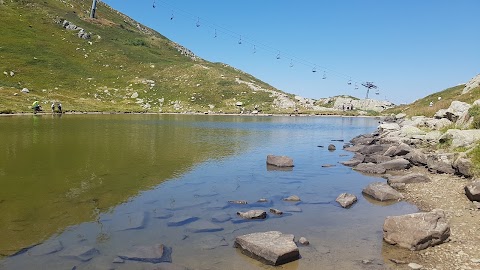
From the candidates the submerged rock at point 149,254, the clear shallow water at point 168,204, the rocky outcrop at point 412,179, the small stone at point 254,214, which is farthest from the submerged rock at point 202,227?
the rocky outcrop at point 412,179

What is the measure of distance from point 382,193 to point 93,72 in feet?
414

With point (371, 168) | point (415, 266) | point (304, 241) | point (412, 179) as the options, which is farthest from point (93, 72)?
point (415, 266)

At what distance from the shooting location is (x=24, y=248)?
12.5 metres

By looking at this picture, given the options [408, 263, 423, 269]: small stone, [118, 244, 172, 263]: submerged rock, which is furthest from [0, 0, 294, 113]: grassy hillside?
[408, 263, 423, 269]: small stone

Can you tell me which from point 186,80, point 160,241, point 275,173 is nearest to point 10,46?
point 186,80

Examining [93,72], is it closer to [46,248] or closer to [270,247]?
[46,248]

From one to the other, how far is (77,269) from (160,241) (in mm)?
3160

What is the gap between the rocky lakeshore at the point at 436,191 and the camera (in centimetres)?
1220

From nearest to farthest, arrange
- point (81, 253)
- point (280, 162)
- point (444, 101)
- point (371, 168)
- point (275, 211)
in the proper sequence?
1. point (81, 253)
2. point (275, 211)
3. point (371, 168)
4. point (280, 162)
5. point (444, 101)

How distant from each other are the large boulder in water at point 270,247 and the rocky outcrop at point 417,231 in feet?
12.7

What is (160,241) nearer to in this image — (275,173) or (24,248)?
(24,248)

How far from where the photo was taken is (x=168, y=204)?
60.6ft

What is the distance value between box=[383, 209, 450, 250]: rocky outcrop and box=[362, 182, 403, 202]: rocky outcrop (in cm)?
571

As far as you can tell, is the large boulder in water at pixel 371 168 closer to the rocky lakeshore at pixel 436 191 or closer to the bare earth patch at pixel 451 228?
the rocky lakeshore at pixel 436 191
